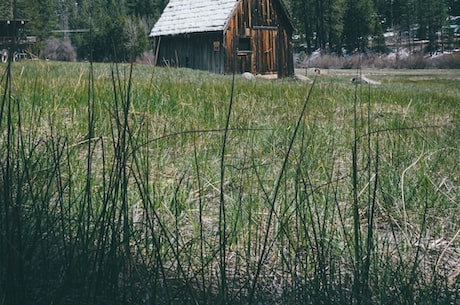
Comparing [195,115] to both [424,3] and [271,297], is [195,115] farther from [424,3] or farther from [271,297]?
[424,3]

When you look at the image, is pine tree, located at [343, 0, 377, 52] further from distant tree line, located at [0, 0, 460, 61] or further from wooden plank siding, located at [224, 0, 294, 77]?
wooden plank siding, located at [224, 0, 294, 77]

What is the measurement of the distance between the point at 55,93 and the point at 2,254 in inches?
142

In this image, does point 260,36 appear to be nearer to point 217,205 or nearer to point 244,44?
point 244,44

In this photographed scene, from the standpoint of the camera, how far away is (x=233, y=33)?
20.5 m

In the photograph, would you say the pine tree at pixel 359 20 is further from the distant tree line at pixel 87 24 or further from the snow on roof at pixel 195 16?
the distant tree line at pixel 87 24

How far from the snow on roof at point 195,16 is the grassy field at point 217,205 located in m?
15.9

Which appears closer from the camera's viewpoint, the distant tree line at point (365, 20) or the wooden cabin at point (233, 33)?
the distant tree line at point (365, 20)

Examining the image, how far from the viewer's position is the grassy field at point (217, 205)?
1.14 m

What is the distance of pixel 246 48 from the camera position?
21.8 metres

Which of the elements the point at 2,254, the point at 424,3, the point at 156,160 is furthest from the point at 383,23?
the point at 2,254

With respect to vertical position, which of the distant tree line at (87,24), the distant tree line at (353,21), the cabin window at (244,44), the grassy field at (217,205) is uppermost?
the distant tree line at (353,21)

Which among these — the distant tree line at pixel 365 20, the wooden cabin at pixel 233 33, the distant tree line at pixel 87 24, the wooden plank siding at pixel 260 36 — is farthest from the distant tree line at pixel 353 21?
the distant tree line at pixel 87 24

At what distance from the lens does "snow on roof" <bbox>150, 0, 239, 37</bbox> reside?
21031 millimetres

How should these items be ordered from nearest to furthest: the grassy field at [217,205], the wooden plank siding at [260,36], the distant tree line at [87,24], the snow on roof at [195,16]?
the grassy field at [217,205] → the distant tree line at [87,24] → the snow on roof at [195,16] → the wooden plank siding at [260,36]
